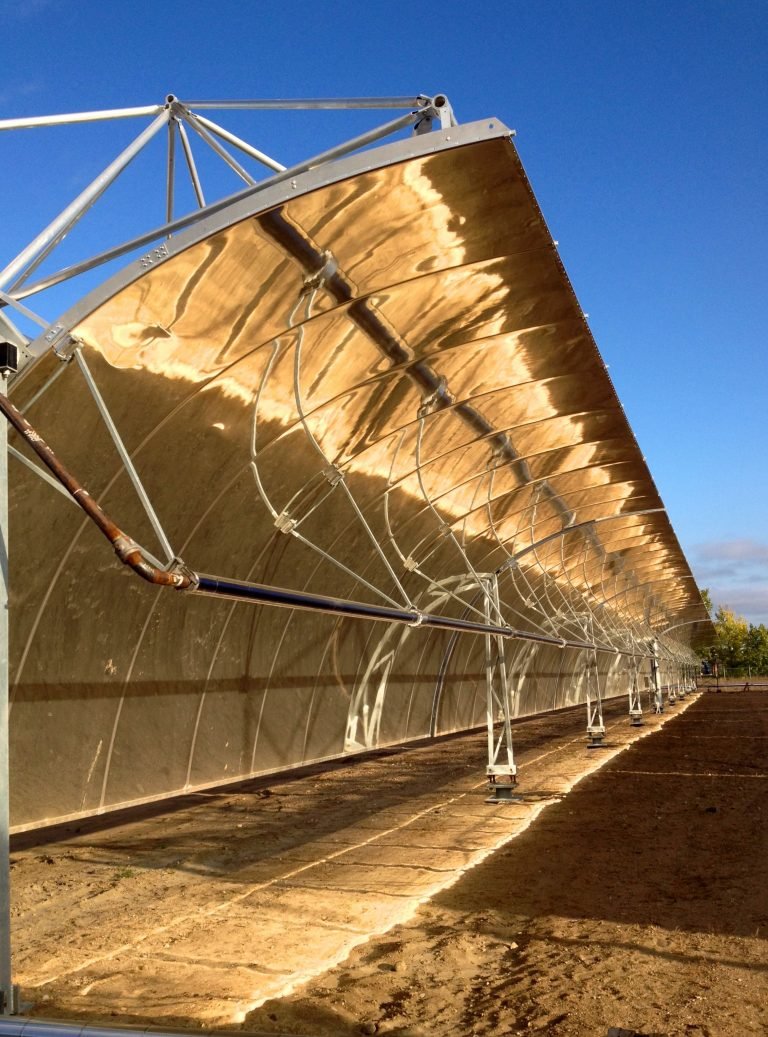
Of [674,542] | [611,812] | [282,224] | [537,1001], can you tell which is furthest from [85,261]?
[674,542]

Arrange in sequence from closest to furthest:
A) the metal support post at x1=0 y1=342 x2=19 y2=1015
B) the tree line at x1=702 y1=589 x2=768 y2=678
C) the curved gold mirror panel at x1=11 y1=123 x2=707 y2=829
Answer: the metal support post at x1=0 y1=342 x2=19 y2=1015, the curved gold mirror panel at x1=11 y1=123 x2=707 y2=829, the tree line at x1=702 y1=589 x2=768 y2=678

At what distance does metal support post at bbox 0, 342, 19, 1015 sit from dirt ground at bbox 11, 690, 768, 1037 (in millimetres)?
366

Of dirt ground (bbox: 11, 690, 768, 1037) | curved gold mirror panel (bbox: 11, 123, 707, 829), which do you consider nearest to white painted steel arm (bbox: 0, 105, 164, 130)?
curved gold mirror panel (bbox: 11, 123, 707, 829)

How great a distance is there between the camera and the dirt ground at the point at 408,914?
21.1 feet

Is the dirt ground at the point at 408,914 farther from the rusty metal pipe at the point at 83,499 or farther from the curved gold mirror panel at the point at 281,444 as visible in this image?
the rusty metal pipe at the point at 83,499

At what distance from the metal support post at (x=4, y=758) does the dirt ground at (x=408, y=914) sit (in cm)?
37

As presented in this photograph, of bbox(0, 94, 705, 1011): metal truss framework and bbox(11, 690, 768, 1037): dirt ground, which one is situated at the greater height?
bbox(0, 94, 705, 1011): metal truss framework

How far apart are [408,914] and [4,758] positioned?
3.99 m

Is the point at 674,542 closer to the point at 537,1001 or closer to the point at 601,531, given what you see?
the point at 601,531

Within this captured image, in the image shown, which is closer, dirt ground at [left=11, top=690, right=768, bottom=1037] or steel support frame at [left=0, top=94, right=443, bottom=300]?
dirt ground at [left=11, top=690, right=768, bottom=1037]

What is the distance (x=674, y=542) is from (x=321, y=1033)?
3022 cm

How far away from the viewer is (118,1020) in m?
6.14

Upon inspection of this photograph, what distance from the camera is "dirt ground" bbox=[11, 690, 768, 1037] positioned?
21.1ft

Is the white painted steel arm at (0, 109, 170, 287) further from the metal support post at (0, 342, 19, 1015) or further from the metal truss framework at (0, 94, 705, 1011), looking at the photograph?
the metal support post at (0, 342, 19, 1015)
